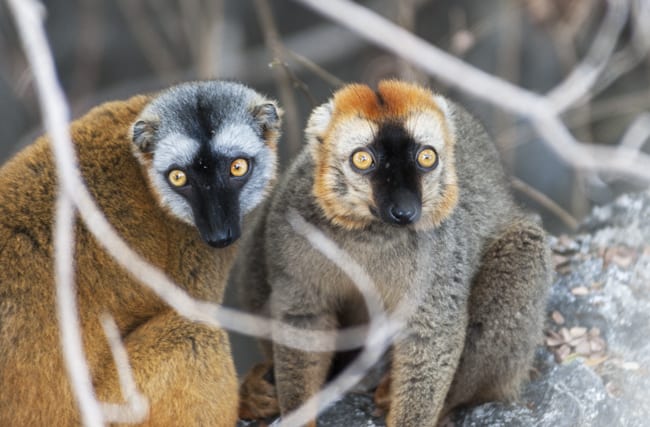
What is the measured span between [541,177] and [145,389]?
28.8 feet

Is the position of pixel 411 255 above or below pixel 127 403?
above

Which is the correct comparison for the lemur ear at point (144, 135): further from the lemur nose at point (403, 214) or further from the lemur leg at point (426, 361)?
the lemur leg at point (426, 361)

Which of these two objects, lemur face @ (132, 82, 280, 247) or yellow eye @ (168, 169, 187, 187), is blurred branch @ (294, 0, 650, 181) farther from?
yellow eye @ (168, 169, 187, 187)

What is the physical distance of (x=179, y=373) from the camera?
521cm

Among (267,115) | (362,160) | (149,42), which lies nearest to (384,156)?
(362,160)

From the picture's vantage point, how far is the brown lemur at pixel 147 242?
505 cm

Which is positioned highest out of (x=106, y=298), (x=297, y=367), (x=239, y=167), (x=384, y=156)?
(x=384, y=156)

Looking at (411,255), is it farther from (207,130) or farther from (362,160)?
(207,130)

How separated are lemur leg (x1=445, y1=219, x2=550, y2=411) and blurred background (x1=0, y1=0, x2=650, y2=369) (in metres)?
4.53

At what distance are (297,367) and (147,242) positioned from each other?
1.24 metres

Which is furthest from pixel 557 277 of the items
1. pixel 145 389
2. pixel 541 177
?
pixel 541 177

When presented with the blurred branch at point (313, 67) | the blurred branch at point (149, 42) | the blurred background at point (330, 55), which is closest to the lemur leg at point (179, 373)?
the blurred branch at point (313, 67)

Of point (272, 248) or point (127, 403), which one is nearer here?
point (127, 403)

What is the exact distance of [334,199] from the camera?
213 inches
